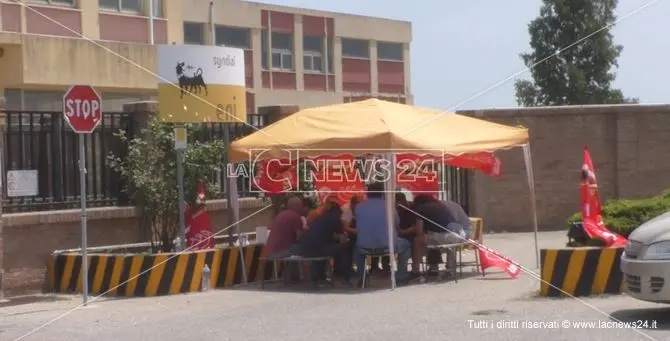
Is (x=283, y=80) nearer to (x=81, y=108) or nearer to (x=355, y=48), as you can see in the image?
(x=355, y=48)

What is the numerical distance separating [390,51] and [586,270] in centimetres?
4438

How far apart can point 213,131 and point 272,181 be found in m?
1.72

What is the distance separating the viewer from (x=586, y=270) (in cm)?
1334

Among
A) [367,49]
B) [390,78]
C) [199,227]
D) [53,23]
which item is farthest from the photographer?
[390,78]

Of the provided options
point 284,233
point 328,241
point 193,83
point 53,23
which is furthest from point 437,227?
point 53,23

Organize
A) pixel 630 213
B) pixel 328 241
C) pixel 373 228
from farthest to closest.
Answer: pixel 630 213, pixel 328 241, pixel 373 228

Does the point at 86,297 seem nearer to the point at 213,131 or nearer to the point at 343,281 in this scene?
the point at 343,281

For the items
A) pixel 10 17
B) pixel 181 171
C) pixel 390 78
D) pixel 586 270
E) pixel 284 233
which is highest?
pixel 10 17

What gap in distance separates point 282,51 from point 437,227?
36.2 meters

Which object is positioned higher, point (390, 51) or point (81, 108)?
point (390, 51)

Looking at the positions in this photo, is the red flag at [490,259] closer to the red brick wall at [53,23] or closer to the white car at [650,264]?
the white car at [650,264]

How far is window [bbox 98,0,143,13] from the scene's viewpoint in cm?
3931

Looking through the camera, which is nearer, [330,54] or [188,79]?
[188,79]

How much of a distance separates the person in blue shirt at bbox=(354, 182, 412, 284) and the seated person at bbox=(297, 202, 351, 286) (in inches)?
15.6
